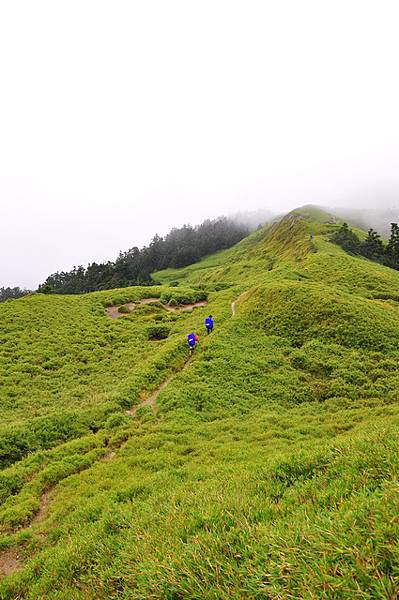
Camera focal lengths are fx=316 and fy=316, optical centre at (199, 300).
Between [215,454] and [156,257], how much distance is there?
169 metres

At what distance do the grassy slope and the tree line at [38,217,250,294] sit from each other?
8155 centimetres

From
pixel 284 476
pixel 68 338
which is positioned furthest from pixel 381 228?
pixel 284 476

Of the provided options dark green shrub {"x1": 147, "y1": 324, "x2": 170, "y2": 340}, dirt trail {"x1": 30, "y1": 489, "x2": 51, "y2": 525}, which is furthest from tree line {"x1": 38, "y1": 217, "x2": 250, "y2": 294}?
dirt trail {"x1": 30, "y1": 489, "x2": 51, "y2": 525}

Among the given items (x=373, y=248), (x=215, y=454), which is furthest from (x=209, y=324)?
(x=373, y=248)

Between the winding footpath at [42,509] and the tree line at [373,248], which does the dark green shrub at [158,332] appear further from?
the tree line at [373,248]

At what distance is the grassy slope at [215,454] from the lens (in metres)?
4.06

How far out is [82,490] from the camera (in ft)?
36.2

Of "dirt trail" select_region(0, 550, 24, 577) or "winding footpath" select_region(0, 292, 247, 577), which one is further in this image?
"winding footpath" select_region(0, 292, 247, 577)

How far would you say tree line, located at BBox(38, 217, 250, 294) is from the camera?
115 metres

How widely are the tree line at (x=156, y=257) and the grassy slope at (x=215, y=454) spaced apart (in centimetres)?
8155

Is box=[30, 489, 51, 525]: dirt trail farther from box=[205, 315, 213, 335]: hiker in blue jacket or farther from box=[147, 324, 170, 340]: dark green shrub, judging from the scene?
box=[147, 324, 170, 340]: dark green shrub

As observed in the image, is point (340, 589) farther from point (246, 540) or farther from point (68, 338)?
point (68, 338)

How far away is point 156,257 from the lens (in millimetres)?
176375

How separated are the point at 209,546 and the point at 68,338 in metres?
28.1
